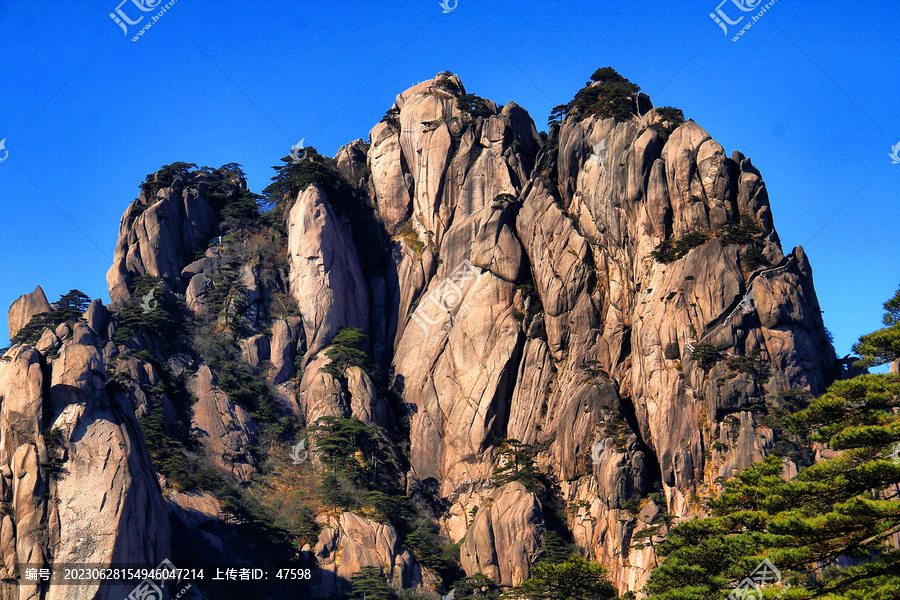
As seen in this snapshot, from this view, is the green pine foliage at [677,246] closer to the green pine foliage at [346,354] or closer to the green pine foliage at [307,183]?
the green pine foliage at [346,354]

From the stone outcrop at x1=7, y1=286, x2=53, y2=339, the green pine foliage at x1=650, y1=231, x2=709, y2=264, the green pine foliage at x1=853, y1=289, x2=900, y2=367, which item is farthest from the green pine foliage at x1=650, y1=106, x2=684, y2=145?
the stone outcrop at x1=7, y1=286, x2=53, y2=339

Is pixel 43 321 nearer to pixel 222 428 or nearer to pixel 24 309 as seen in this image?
pixel 24 309

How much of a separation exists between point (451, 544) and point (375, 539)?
742 centimetres

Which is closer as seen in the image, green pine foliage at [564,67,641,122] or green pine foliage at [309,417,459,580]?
green pine foliage at [309,417,459,580]

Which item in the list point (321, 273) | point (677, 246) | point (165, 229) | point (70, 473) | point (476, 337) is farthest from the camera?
point (165, 229)

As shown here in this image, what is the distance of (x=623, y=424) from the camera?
67.6m

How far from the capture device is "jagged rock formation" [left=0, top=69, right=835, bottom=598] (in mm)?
60375

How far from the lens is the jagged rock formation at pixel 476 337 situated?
198 ft

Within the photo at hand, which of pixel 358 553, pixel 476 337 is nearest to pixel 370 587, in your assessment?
pixel 358 553

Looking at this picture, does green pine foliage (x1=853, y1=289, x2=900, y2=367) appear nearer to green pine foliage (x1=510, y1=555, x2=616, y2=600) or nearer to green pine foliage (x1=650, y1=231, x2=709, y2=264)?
green pine foliage (x1=510, y1=555, x2=616, y2=600)

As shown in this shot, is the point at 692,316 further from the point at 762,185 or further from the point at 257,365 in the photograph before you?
A: the point at 257,365

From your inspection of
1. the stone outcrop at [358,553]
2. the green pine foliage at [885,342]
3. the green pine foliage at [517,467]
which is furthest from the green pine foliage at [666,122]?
the green pine foliage at [885,342]

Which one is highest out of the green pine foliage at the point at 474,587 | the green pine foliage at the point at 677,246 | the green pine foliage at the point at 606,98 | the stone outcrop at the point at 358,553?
the green pine foliage at the point at 606,98

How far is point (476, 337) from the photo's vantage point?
2997 inches
